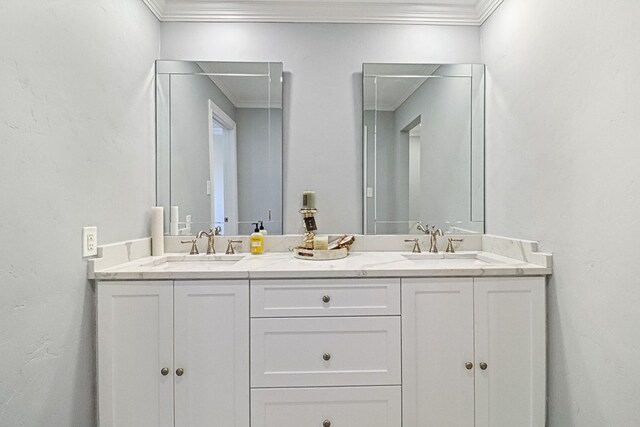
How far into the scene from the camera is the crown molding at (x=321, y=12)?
1.90 meters

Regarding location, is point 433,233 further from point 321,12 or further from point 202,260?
point 321,12

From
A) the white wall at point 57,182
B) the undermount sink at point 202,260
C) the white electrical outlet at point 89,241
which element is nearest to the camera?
the white wall at point 57,182

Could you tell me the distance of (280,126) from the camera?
196 centimetres

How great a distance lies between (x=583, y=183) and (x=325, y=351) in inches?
47.1

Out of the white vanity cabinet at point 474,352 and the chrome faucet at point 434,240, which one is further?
the chrome faucet at point 434,240

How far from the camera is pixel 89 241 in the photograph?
136cm

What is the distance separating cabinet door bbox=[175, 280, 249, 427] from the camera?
1.38 m

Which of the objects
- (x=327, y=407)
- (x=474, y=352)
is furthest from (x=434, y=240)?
(x=327, y=407)

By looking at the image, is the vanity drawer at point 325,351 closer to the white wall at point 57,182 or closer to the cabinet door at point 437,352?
the cabinet door at point 437,352

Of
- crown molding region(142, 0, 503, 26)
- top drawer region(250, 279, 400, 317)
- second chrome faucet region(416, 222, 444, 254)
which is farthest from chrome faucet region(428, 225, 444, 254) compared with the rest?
crown molding region(142, 0, 503, 26)

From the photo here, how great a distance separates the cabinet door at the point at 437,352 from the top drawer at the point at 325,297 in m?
0.08

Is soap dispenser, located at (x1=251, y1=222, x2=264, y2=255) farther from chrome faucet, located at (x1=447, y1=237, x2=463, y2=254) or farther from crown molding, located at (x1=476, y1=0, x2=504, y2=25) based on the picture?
crown molding, located at (x1=476, y1=0, x2=504, y2=25)

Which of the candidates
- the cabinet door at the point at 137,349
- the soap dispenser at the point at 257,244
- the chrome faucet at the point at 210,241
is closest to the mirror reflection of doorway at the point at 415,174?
the soap dispenser at the point at 257,244

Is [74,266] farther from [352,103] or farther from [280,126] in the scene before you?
[352,103]
